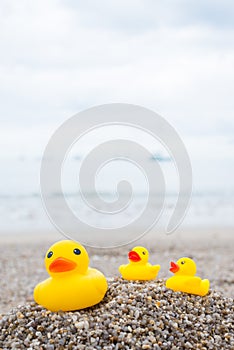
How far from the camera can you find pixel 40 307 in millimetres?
4062

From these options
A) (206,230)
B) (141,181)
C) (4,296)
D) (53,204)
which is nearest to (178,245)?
(206,230)

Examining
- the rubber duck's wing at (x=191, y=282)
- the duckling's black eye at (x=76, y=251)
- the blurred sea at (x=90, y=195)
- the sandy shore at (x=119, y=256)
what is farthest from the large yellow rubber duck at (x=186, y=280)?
the blurred sea at (x=90, y=195)

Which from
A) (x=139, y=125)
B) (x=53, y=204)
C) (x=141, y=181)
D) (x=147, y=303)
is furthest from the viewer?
(x=141, y=181)

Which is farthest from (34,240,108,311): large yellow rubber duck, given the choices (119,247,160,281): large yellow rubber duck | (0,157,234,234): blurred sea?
(0,157,234,234): blurred sea

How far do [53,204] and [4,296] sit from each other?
13.5 metres

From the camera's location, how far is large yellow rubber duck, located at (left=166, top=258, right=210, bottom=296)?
4289 mm

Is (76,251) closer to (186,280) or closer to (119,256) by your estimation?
(186,280)

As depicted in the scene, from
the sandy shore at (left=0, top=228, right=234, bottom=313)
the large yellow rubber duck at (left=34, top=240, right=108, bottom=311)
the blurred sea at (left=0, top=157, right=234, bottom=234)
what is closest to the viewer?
the large yellow rubber duck at (left=34, top=240, right=108, bottom=311)

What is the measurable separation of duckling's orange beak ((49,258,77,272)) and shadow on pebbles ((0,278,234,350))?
35cm

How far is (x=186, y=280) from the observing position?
4277 millimetres

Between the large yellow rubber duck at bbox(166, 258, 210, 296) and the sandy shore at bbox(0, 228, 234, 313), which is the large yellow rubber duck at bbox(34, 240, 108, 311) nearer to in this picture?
the large yellow rubber duck at bbox(166, 258, 210, 296)

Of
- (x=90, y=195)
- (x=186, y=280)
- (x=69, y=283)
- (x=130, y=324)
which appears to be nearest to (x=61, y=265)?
(x=69, y=283)

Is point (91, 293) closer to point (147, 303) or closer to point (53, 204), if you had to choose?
point (147, 303)

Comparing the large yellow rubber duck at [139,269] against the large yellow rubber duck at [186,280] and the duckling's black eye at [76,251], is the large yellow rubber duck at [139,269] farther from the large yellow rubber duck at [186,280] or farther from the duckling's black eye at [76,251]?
the duckling's black eye at [76,251]
